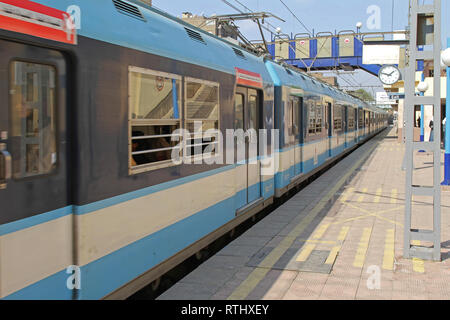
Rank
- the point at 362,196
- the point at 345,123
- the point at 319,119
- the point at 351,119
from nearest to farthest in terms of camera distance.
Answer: the point at 362,196
the point at 319,119
the point at 345,123
the point at 351,119

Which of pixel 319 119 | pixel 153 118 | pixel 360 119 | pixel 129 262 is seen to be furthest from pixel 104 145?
pixel 360 119

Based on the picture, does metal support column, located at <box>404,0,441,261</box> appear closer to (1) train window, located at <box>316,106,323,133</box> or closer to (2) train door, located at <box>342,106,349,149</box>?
(1) train window, located at <box>316,106,323,133</box>

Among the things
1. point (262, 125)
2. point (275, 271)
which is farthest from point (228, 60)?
point (275, 271)

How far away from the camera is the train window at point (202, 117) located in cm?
538

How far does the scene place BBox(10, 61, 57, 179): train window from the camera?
9.90 ft

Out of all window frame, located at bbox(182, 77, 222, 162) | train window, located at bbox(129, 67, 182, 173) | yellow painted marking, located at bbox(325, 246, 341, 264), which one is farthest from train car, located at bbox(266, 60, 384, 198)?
train window, located at bbox(129, 67, 182, 173)

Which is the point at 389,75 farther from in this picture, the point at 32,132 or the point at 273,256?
the point at 32,132

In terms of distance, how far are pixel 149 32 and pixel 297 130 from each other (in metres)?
7.15

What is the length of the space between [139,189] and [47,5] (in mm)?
1741

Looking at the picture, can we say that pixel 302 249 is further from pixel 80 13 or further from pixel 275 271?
pixel 80 13

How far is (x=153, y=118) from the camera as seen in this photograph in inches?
180

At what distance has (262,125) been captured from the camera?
27.4 feet

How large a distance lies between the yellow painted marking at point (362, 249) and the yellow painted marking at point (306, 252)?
1.97 feet

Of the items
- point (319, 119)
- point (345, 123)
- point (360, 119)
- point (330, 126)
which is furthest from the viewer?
point (360, 119)
